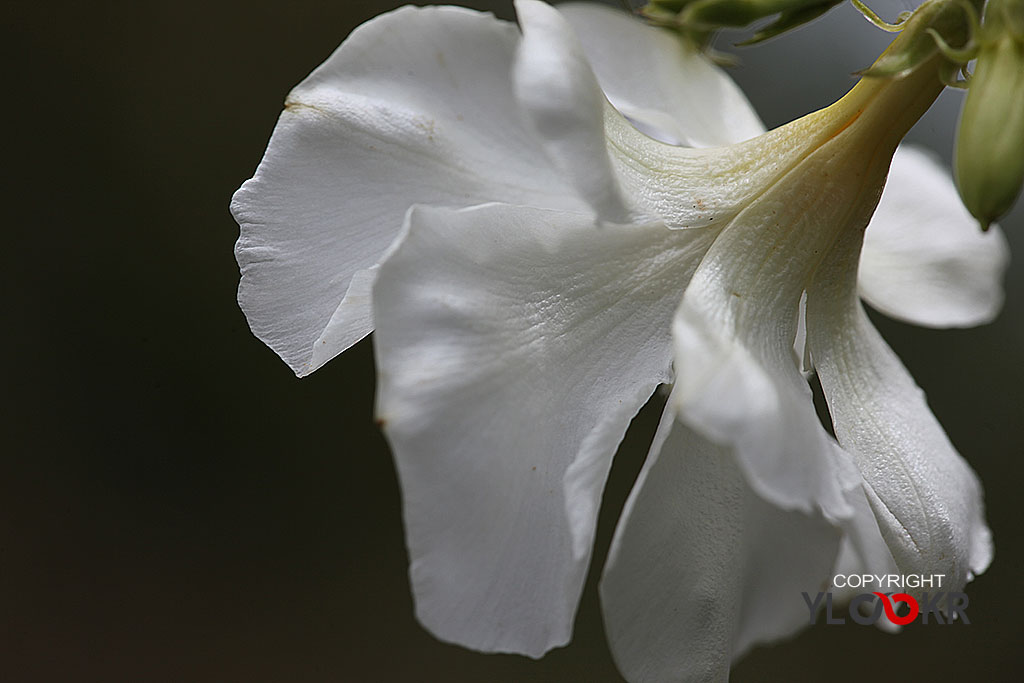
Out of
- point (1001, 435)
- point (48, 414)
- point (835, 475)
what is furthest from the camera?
point (48, 414)

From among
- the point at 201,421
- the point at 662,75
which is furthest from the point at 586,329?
the point at 201,421

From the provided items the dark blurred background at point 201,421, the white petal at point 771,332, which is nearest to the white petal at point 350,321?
the white petal at point 771,332

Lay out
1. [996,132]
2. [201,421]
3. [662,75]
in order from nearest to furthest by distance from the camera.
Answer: [996,132]
[662,75]
[201,421]

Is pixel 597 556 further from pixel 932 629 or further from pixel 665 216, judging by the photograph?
pixel 665 216

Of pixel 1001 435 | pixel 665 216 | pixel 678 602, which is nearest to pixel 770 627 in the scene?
pixel 678 602

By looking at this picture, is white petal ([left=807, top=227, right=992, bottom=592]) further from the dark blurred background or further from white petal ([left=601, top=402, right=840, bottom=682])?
the dark blurred background

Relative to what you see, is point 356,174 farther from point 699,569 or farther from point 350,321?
point 699,569
